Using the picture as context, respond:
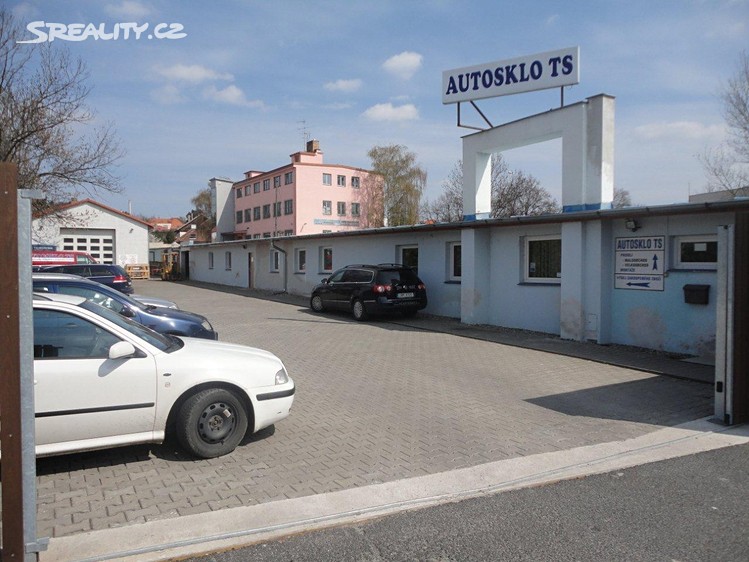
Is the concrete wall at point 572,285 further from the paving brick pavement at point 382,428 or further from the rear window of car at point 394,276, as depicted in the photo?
the rear window of car at point 394,276

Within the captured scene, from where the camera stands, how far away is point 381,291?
1606cm

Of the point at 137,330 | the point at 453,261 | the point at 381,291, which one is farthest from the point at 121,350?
the point at 453,261

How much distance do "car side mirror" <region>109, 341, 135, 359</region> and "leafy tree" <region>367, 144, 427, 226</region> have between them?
54672 mm

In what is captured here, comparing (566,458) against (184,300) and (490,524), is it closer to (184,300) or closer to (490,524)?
(490,524)

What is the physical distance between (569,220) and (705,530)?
362 inches

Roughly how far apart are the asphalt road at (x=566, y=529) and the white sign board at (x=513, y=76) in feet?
37.1

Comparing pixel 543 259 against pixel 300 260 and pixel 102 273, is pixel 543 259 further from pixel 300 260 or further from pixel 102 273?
pixel 102 273

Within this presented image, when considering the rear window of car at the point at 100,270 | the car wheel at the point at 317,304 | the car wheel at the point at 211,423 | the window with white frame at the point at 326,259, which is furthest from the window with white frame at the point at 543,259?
the rear window of car at the point at 100,270

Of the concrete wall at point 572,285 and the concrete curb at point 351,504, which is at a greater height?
the concrete wall at point 572,285

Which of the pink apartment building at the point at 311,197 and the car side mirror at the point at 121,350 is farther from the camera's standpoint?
the pink apartment building at the point at 311,197

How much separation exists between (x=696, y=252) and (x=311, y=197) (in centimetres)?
5409

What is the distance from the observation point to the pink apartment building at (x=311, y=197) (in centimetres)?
6194

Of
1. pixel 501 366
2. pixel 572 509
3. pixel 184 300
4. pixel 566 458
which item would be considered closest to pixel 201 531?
pixel 572 509

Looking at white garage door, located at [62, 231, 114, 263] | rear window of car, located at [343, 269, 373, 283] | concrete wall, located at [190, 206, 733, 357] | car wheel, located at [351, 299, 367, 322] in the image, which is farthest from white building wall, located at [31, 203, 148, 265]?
car wheel, located at [351, 299, 367, 322]
